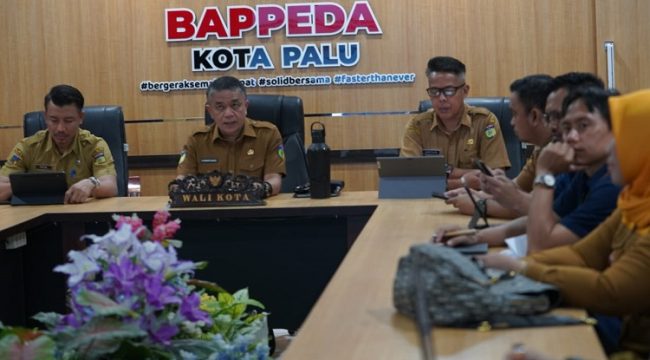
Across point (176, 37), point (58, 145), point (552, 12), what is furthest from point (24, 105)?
point (552, 12)

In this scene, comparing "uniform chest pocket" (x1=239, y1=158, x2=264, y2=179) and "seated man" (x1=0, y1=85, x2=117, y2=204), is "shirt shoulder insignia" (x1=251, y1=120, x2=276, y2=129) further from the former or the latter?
"seated man" (x1=0, y1=85, x2=117, y2=204)

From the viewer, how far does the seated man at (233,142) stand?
15.2 feet

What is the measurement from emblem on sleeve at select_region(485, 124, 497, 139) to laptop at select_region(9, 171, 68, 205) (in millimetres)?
1974

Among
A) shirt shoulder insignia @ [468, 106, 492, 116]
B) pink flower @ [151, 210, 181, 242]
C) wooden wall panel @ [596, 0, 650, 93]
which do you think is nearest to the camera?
pink flower @ [151, 210, 181, 242]

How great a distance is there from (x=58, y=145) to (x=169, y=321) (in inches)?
125

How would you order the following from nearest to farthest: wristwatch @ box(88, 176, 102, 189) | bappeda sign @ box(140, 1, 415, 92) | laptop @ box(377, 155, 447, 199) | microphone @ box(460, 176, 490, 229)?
microphone @ box(460, 176, 490, 229) → laptop @ box(377, 155, 447, 199) → wristwatch @ box(88, 176, 102, 189) → bappeda sign @ box(140, 1, 415, 92)

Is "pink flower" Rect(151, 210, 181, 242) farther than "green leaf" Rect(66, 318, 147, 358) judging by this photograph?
Yes

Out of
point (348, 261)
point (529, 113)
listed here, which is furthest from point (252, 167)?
point (348, 261)

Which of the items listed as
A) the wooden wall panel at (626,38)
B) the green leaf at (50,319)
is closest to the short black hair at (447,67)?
the wooden wall panel at (626,38)

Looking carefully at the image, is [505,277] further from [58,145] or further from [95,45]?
[95,45]

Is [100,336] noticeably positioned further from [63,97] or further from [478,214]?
[63,97]

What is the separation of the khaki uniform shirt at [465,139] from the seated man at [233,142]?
0.68m

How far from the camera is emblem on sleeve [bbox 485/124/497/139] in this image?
4691mm

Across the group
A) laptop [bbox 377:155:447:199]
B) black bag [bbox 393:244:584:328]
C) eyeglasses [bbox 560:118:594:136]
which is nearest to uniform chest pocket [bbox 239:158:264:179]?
laptop [bbox 377:155:447:199]
